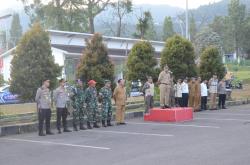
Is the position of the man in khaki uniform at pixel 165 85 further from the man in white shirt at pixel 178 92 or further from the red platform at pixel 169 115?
the man in white shirt at pixel 178 92

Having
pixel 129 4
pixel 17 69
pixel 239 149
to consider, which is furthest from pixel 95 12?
pixel 239 149

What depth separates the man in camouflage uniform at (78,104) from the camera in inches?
675

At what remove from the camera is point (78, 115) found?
56.8 ft

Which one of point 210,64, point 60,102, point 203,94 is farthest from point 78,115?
point 210,64

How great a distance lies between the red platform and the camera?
1929 centimetres

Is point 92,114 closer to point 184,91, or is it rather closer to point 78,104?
point 78,104

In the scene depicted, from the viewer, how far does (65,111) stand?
1662 centimetres

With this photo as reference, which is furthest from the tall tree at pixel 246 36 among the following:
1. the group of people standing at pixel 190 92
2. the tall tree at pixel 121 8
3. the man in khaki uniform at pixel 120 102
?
the man in khaki uniform at pixel 120 102

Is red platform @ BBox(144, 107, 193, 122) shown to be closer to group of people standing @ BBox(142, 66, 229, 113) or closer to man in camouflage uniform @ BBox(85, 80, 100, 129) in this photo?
group of people standing @ BBox(142, 66, 229, 113)

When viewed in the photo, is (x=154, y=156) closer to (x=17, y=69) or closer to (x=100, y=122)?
(x=100, y=122)

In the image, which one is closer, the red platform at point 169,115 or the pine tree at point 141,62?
the red platform at point 169,115

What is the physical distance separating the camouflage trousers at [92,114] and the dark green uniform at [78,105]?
0.25 meters

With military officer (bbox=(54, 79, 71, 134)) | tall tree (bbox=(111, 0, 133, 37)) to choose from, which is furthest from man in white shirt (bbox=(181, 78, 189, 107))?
tall tree (bbox=(111, 0, 133, 37))

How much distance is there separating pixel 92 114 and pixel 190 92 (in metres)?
8.19
